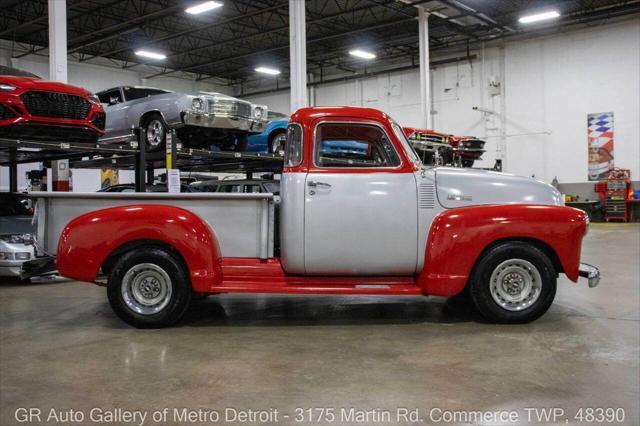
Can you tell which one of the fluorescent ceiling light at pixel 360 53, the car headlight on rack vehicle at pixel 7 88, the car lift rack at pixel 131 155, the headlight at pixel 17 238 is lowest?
the headlight at pixel 17 238

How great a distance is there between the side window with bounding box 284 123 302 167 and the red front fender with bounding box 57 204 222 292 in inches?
37.8

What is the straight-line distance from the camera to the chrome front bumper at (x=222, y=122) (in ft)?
25.9

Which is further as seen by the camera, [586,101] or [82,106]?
[586,101]

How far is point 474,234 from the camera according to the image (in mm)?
4508

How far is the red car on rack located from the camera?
6133mm

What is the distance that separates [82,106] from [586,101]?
19.0 metres

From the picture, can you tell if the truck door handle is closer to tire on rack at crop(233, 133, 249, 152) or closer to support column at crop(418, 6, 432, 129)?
tire on rack at crop(233, 133, 249, 152)

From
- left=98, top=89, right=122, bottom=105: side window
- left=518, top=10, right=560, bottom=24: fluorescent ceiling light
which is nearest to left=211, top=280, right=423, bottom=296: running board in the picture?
left=98, top=89, right=122, bottom=105: side window

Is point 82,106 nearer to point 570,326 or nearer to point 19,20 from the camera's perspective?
point 570,326

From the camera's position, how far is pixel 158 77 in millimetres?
27594

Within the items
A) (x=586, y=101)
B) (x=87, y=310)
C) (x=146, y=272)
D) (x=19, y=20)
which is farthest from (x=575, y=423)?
(x=19, y=20)

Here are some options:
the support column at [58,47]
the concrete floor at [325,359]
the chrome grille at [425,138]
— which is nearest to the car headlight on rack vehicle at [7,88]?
the concrete floor at [325,359]

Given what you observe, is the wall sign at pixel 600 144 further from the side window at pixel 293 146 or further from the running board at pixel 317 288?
the side window at pixel 293 146

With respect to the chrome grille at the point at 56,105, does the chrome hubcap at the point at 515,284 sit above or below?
below
